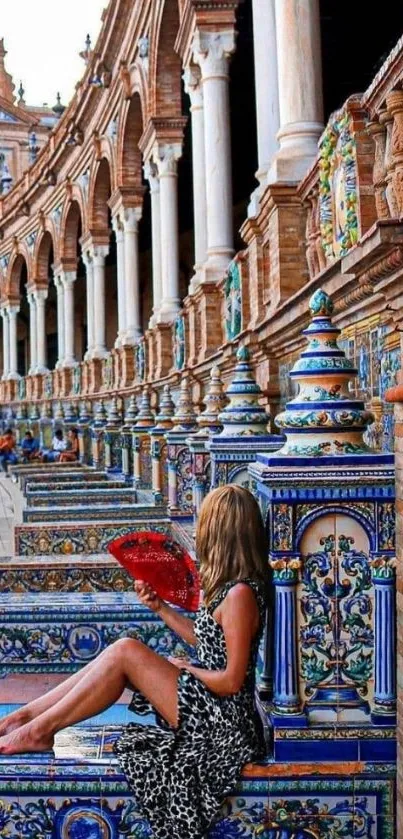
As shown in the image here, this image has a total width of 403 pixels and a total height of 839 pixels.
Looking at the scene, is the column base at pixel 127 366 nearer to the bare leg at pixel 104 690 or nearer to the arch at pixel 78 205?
the arch at pixel 78 205

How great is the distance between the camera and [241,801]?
3.15m

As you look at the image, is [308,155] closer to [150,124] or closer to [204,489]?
[204,489]

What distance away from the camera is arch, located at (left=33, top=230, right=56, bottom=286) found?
32.1 metres

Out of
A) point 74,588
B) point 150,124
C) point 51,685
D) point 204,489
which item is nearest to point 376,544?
point 51,685

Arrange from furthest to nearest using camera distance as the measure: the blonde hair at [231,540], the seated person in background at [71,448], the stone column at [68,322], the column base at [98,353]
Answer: the stone column at [68,322] → the column base at [98,353] → the seated person in background at [71,448] → the blonde hair at [231,540]

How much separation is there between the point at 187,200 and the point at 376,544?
20453 millimetres

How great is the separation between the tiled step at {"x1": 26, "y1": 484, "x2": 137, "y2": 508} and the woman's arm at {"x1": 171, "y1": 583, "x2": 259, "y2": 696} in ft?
24.4

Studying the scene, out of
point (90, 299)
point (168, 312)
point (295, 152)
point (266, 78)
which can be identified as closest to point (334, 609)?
point (295, 152)

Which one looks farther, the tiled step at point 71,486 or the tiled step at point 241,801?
the tiled step at point 71,486

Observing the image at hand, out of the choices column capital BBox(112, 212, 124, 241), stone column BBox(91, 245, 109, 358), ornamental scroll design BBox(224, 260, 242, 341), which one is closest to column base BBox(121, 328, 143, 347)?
column capital BBox(112, 212, 124, 241)

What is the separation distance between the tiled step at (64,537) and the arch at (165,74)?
8908 mm

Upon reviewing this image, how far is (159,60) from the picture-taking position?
1558 cm

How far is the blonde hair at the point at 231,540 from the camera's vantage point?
3.18 m

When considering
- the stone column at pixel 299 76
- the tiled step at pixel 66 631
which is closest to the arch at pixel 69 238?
the stone column at pixel 299 76
